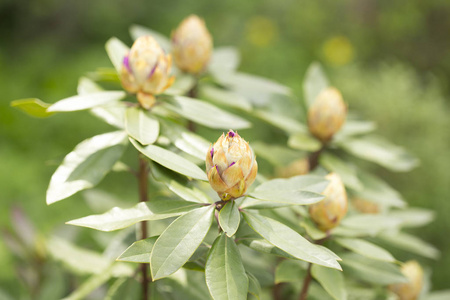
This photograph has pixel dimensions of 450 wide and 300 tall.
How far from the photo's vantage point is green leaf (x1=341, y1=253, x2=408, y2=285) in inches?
32.5

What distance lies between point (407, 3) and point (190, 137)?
→ 4.11 metres

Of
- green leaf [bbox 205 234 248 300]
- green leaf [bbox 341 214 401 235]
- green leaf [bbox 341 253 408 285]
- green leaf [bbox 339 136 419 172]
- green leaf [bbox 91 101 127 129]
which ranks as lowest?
green leaf [bbox 205 234 248 300]

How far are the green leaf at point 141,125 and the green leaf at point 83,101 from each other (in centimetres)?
4

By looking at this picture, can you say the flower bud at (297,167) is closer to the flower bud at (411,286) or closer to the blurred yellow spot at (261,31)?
the flower bud at (411,286)

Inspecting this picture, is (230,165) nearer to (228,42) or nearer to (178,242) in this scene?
(178,242)

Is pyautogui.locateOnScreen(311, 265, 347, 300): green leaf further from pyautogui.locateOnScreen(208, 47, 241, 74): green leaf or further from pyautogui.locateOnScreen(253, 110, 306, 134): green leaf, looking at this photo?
pyautogui.locateOnScreen(208, 47, 241, 74): green leaf

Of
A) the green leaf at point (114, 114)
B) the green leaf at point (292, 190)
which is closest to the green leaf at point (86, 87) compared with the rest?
the green leaf at point (114, 114)

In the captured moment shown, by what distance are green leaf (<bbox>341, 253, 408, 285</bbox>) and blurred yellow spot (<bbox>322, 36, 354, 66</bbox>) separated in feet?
11.5

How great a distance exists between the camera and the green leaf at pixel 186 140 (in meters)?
0.72

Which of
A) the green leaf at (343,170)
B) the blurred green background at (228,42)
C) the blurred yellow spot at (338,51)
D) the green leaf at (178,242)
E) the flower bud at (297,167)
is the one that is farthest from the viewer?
the blurred yellow spot at (338,51)

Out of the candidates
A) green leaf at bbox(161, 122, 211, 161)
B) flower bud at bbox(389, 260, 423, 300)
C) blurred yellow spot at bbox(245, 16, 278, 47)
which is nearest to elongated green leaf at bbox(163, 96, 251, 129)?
green leaf at bbox(161, 122, 211, 161)

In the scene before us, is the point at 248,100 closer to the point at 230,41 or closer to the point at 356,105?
the point at 356,105

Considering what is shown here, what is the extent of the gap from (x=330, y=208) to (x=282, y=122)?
0.28 m

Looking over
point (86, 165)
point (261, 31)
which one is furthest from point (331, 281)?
point (261, 31)
